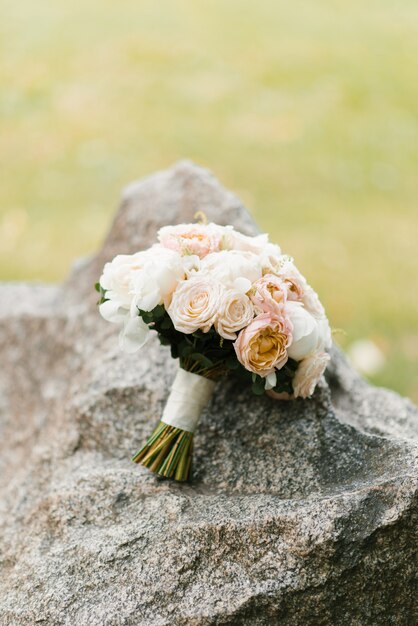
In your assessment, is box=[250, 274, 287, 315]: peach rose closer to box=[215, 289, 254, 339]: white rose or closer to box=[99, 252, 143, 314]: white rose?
box=[215, 289, 254, 339]: white rose

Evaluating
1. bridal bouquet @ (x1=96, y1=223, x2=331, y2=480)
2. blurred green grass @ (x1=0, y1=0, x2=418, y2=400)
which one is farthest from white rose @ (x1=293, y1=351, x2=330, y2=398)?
blurred green grass @ (x1=0, y1=0, x2=418, y2=400)

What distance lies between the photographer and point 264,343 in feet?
7.39

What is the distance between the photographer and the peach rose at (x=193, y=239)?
95.3 inches

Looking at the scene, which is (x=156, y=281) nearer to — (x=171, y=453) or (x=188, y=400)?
(x=188, y=400)

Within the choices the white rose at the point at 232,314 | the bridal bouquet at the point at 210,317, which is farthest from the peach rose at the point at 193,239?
the white rose at the point at 232,314

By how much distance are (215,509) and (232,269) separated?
64 centimetres

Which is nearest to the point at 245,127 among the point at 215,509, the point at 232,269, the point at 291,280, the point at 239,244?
the point at 239,244

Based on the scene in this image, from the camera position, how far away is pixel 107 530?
236 centimetres

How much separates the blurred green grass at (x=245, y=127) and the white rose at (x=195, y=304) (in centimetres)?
289

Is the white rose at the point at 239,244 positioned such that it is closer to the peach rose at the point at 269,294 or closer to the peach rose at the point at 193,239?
the peach rose at the point at 193,239

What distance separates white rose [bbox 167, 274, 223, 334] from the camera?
222cm

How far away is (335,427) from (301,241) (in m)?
3.88

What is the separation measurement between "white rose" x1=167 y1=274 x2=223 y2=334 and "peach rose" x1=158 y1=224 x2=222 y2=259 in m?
0.16

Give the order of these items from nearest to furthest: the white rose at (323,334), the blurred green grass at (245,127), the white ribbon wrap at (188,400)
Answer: the white rose at (323,334) → the white ribbon wrap at (188,400) → the blurred green grass at (245,127)
